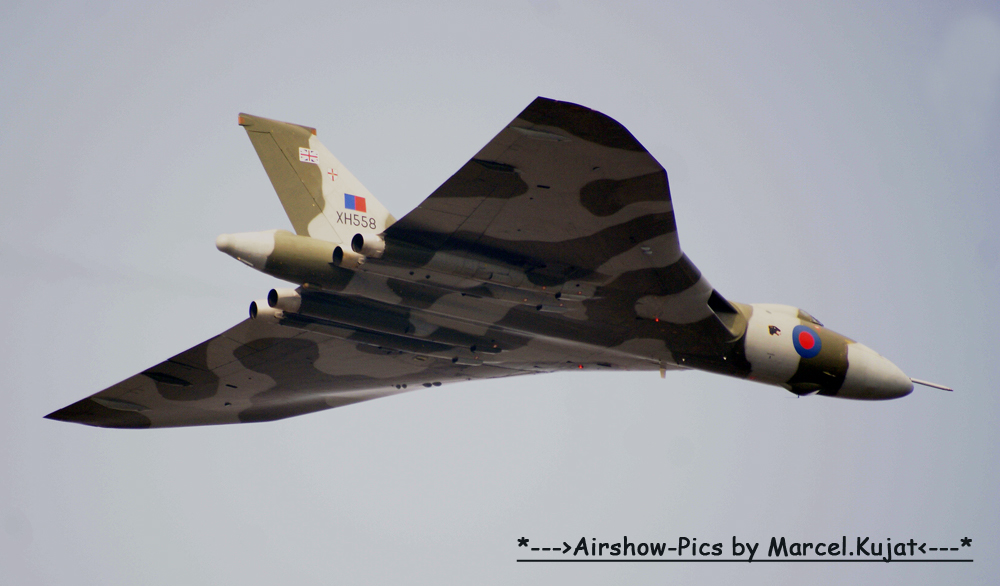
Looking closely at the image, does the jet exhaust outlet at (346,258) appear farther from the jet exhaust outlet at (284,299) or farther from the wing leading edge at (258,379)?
the wing leading edge at (258,379)

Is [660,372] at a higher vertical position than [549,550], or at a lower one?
higher

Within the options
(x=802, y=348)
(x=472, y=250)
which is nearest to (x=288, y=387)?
(x=472, y=250)

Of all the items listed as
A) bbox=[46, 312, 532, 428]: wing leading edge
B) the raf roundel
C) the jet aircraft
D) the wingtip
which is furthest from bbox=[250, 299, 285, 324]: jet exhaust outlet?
the raf roundel

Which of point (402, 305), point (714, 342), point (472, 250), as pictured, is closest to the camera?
point (472, 250)

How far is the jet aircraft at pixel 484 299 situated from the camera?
13.1 meters

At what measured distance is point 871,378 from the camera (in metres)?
19.3

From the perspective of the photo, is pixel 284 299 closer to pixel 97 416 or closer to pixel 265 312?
pixel 265 312

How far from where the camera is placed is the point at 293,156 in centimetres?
1633

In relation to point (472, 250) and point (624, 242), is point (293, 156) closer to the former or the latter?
point (472, 250)

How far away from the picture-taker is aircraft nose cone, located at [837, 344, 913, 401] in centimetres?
1917

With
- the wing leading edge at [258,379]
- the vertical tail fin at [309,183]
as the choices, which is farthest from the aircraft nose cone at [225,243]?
the wing leading edge at [258,379]

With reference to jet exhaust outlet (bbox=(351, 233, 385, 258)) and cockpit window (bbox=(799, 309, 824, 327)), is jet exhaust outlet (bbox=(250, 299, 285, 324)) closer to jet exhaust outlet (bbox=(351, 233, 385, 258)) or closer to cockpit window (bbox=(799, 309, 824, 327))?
jet exhaust outlet (bbox=(351, 233, 385, 258))

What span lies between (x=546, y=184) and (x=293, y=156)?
18.1ft

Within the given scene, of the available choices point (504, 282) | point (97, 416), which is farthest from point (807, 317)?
point (97, 416)
